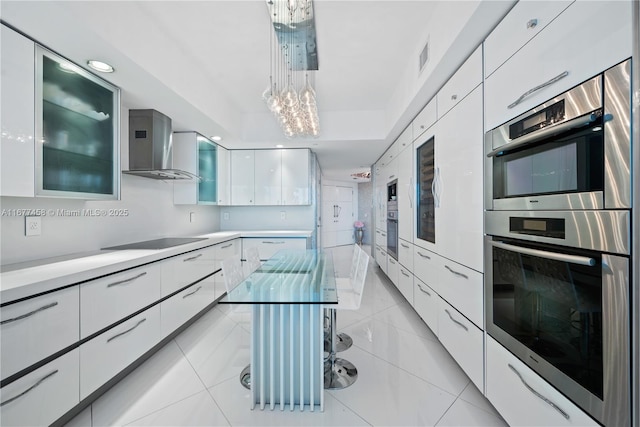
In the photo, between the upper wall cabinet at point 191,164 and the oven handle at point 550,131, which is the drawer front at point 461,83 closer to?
the oven handle at point 550,131

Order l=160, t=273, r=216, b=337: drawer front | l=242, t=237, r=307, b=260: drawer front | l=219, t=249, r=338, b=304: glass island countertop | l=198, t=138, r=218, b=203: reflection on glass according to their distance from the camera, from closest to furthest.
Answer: l=219, t=249, r=338, b=304: glass island countertop < l=160, t=273, r=216, b=337: drawer front < l=198, t=138, r=218, b=203: reflection on glass < l=242, t=237, r=307, b=260: drawer front

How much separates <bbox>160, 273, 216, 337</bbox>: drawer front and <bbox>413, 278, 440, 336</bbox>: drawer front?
232 cm

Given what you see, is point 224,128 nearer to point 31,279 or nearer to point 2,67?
point 2,67

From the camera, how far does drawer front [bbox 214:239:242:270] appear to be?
318 cm

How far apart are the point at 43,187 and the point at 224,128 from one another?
6.56 feet

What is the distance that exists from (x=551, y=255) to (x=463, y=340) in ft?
3.26

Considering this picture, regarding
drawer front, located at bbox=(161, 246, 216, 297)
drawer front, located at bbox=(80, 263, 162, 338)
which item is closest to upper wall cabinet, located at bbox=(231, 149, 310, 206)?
drawer front, located at bbox=(161, 246, 216, 297)

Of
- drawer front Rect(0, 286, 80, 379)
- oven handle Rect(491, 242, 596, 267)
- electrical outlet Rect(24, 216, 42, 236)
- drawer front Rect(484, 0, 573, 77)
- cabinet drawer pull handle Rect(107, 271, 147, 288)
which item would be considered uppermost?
drawer front Rect(484, 0, 573, 77)

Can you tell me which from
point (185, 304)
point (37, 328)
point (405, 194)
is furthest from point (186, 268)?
point (405, 194)

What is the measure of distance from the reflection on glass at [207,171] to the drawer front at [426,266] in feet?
9.28

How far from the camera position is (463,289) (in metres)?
1.71

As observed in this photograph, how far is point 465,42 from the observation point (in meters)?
1.56

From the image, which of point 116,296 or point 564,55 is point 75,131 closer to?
point 116,296

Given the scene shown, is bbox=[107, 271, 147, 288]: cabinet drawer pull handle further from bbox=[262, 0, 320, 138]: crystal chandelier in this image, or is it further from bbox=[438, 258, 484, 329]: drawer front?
bbox=[438, 258, 484, 329]: drawer front
